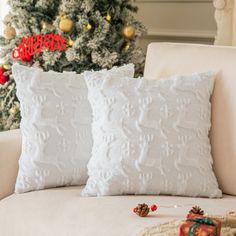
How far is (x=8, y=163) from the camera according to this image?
7.03 ft

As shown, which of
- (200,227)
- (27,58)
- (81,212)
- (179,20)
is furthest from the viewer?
(179,20)

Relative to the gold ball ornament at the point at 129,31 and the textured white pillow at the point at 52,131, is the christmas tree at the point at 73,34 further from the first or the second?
the textured white pillow at the point at 52,131

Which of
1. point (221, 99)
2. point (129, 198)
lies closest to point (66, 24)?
point (221, 99)

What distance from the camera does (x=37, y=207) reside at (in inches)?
76.3

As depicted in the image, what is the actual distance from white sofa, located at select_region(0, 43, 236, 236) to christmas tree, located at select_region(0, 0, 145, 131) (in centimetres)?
56

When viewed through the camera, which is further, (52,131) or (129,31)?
(129,31)

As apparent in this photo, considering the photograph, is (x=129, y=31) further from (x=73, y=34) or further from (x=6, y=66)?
(x=6, y=66)

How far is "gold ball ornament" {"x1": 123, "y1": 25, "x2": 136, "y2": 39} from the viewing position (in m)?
2.94

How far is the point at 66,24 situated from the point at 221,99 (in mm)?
994

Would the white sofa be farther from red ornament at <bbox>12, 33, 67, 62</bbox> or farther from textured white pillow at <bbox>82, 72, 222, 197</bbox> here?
red ornament at <bbox>12, 33, 67, 62</bbox>

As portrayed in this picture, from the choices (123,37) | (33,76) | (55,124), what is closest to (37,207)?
(55,124)

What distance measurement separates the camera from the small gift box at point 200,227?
1383 millimetres

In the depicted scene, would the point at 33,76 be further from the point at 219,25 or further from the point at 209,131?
the point at 219,25

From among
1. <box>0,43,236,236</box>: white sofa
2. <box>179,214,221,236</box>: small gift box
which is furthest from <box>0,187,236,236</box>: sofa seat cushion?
<box>179,214,221,236</box>: small gift box
